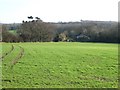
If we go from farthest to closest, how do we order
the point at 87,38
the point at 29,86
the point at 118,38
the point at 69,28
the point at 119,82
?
the point at 69,28, the point at 87,38, the point at 118,38, the point at 119,82, the point at 29,86

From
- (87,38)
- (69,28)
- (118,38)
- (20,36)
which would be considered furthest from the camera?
(69,28)

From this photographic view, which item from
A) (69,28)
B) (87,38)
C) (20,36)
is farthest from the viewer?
(69,28)

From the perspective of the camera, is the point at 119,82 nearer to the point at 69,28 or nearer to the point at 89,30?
the point at 89,30

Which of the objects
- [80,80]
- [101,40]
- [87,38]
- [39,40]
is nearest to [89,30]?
[87,38]

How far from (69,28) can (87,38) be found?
88.1 feet

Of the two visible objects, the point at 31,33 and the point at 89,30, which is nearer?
the point at 31,33

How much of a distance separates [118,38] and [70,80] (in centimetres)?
8401

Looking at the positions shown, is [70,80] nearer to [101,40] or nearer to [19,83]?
[19,83]

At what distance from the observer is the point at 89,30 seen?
12019 cm

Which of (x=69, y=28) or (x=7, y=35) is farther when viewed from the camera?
(x=69, y=28)

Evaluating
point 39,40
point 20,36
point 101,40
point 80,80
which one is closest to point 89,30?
point 101,40

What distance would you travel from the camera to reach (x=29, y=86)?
40.1 feet

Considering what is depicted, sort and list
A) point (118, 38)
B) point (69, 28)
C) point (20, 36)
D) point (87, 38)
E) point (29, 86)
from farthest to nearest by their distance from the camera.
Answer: point (69, 28) < point (87, 38) < point (20, 36) < point (118, 38) < point (29, 86)

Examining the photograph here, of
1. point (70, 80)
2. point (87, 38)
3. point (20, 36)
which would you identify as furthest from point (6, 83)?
point (87, 38)
